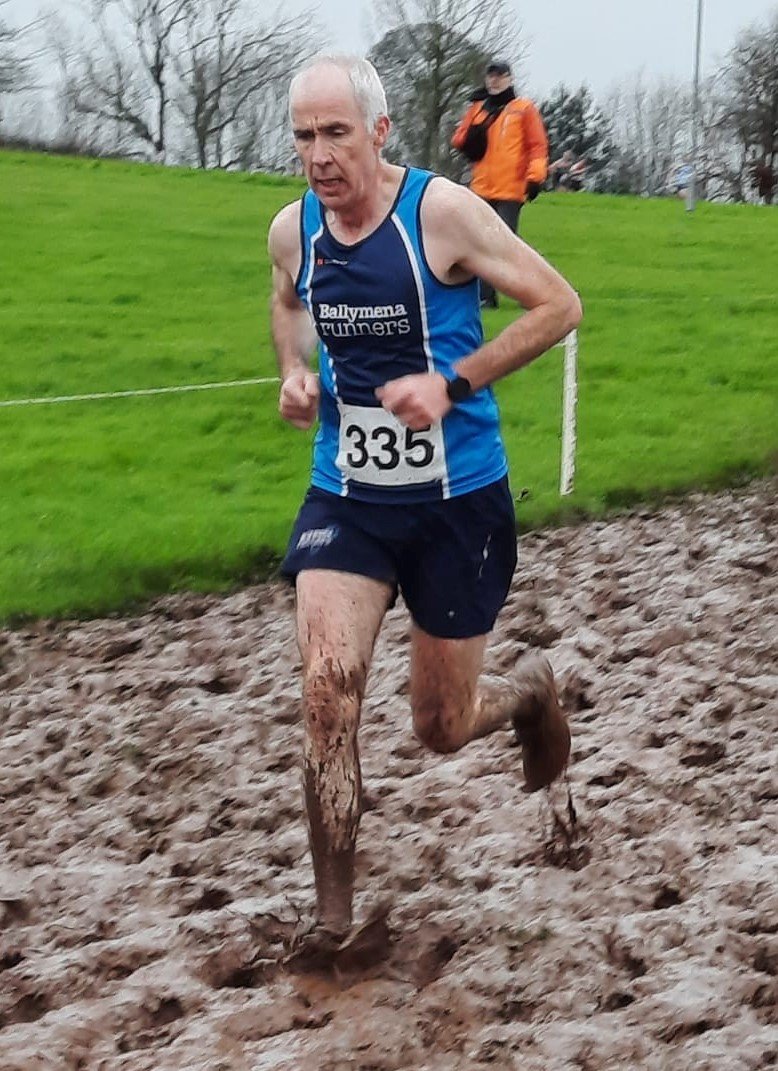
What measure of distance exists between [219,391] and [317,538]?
8696mm

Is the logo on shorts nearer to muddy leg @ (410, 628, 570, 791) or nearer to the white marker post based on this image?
muddy leg @ (410, 628, 570, 791)

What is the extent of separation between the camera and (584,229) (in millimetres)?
22406

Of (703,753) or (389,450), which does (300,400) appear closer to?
(389,450)

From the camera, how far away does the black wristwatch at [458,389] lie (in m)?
3.87

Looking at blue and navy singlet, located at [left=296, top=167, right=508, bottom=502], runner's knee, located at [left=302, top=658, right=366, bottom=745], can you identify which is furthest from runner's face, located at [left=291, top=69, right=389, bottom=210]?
runner's knee, located at [left=302, top=658, right=366, bottom=745]

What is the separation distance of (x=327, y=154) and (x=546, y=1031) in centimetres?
A: 224

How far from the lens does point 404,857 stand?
4824 millimetres

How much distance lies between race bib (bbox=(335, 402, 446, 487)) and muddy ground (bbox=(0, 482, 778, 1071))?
51.3 inches

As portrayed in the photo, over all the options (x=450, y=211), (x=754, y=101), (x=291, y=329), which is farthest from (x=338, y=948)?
(x=754, y=101)

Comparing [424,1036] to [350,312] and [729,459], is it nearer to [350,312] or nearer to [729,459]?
[350,312]

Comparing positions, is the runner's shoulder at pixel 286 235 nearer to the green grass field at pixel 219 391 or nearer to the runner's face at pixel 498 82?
the green grass field at pixel 219 391

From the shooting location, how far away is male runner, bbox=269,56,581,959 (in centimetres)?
390

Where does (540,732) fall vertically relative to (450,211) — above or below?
below

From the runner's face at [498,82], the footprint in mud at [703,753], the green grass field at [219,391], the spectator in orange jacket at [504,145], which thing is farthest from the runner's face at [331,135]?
the runner's face at [498,82]
